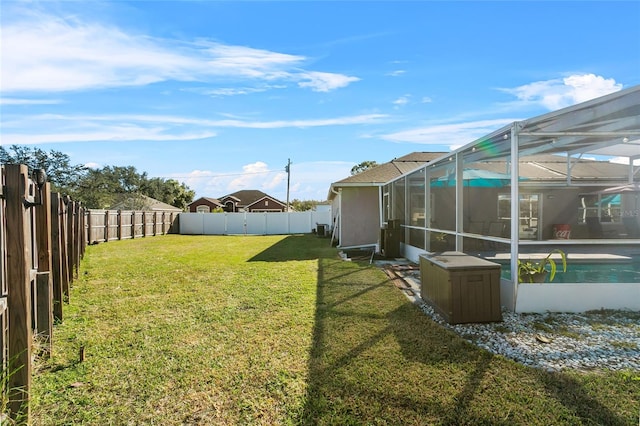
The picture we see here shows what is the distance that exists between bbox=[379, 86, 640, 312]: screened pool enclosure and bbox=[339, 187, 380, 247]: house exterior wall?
1.20 m

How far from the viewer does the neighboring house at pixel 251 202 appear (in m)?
42.5

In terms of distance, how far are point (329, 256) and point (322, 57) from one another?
232 inches

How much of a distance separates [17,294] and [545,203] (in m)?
13.3

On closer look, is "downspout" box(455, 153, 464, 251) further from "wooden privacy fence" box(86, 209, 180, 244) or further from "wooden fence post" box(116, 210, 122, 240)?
"wooden fence post" box(116, 210, 122, 240)

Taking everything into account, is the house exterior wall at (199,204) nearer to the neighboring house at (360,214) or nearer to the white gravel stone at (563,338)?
the neighboring house at (360,214)

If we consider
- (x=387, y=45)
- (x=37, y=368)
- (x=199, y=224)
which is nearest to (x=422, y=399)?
(x=37, y=368)

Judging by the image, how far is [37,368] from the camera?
3.06 m

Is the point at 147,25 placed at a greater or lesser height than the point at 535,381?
greater

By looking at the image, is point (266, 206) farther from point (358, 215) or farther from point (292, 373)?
point (292, 373)

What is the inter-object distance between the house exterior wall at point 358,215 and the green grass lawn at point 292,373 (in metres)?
7.73

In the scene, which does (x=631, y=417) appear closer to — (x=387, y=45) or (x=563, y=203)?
(x=387, y=45)

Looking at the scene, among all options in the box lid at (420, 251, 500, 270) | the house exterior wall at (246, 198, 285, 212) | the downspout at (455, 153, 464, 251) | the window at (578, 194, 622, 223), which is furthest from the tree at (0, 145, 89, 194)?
the window at (578, 194, 622, 223)

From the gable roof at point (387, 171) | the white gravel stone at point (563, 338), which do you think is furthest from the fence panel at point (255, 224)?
the white gravel stone at point (563, 338)

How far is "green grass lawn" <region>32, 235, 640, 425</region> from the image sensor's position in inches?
93.5
